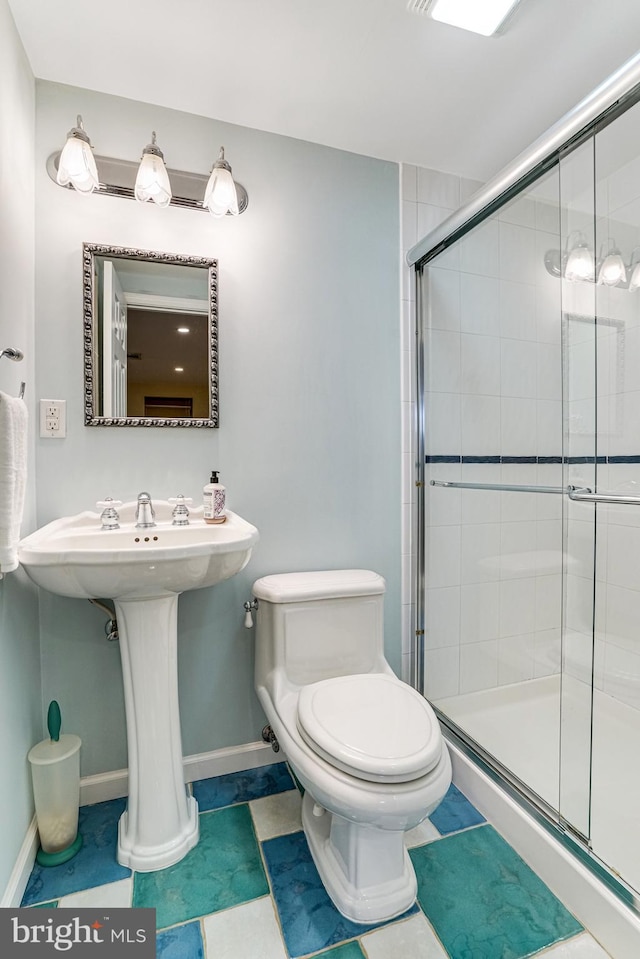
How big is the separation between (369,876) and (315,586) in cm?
72

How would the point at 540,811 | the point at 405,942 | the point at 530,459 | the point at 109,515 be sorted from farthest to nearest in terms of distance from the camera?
the point at 530,459
the point at 109,515
the point at 540,811
the point at 405,942

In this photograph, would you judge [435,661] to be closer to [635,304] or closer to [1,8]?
[635,304]

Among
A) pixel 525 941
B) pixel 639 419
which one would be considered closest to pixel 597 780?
pixel 525 941

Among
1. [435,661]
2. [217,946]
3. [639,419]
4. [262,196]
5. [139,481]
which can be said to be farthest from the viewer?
[435,661]

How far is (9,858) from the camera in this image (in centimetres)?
108

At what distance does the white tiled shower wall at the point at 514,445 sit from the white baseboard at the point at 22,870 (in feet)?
4.14

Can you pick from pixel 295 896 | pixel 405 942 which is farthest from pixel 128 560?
pixel 405 942

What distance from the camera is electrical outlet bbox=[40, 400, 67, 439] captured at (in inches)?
54.9

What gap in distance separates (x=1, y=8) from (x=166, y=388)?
946 mm

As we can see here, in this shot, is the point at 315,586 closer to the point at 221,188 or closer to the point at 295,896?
the point at 295,896

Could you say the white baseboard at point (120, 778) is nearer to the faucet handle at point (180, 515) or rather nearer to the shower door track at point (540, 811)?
the shower door track at point (540, 811)

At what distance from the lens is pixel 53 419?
1402mm

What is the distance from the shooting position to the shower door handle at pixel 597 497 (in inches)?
43.6

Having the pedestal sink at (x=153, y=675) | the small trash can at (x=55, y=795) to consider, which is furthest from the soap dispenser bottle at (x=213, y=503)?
the small trash can at (x=55, y=795)
